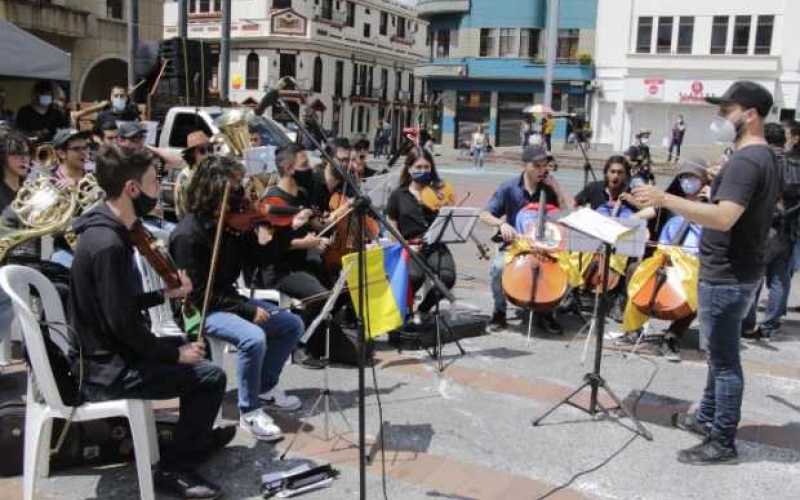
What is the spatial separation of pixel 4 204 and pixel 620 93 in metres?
36.8

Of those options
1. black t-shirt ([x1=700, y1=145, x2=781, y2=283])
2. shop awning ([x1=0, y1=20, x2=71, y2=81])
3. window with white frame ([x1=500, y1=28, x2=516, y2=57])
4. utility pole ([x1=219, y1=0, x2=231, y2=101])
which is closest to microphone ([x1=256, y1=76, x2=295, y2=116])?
black t-shirt ([x1=700, y1=145, x2=781, y2=283])

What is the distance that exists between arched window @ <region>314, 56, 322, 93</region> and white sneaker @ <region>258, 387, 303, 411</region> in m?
46.2

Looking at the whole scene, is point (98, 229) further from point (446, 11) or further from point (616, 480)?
point (446, 11)

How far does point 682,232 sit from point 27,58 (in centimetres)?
901

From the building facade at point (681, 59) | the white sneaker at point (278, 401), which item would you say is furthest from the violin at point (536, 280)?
the building facade at point (681, 59)

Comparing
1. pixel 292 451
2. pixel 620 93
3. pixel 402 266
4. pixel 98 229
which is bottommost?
pixel 292 451

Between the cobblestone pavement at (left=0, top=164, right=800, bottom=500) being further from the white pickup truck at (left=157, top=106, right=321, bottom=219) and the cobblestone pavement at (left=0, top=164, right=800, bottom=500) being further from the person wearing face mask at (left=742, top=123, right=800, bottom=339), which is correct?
the white pickup truck at (left=157, top=106, right=321, bottom=219)

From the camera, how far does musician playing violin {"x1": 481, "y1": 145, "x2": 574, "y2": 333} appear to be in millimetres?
6852

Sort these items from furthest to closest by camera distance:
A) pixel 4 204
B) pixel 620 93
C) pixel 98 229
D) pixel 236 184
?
pixel 620 93, pixel 4 204, pixel 236 184, pixel 98 229

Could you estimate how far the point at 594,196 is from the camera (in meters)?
7.17

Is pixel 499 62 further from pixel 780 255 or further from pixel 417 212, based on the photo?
pixel 417 212

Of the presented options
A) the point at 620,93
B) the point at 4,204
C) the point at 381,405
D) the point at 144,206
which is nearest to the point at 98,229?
the point at 144,206

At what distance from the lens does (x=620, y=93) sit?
3819 cm

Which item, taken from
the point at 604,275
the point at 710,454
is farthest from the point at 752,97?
→ the point at 710,454
